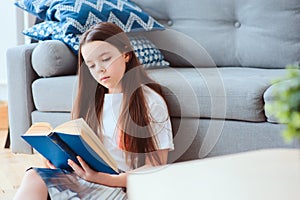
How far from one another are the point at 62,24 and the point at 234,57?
2.49 feet

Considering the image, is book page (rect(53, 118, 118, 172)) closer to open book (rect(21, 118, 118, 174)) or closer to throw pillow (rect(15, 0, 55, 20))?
open book (rect(21, 118, 118, 174))

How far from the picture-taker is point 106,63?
1.84 m

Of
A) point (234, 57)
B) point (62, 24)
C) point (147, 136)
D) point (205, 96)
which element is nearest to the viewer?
point (147, 136)

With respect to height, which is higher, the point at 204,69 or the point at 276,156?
the point at 276,156

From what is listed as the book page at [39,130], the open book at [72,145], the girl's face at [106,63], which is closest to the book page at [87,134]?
the open book at [72,145]

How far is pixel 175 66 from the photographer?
2842 mm

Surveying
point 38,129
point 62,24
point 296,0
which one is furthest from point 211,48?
point 38,129

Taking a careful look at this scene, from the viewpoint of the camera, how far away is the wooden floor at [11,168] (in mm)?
2451

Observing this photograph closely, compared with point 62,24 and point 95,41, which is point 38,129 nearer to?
point 95,41

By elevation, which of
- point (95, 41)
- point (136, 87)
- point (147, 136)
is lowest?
point (147, 136)

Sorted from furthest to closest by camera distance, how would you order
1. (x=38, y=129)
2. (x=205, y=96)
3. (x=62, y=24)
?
(x=62, y=24)
(x=205, y=96)
(x=38, y=129)

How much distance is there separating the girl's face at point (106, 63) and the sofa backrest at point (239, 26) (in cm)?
99

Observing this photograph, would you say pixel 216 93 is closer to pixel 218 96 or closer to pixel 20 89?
pixel 218 96

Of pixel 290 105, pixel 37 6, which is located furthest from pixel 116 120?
pixel 290 105
